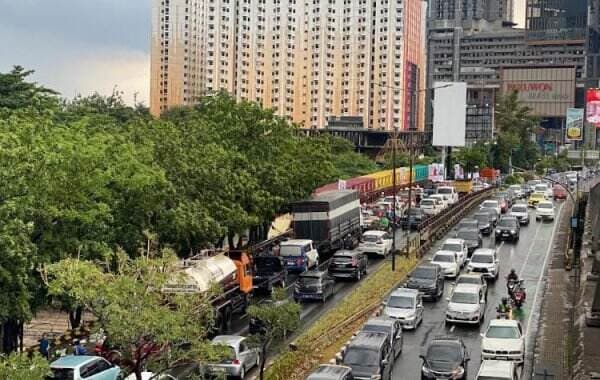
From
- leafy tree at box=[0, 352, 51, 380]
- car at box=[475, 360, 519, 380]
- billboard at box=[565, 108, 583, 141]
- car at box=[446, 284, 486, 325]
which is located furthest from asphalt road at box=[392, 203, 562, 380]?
billboard at box=[565, 108, 583, 141]

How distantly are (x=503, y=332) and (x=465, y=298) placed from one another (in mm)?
5365

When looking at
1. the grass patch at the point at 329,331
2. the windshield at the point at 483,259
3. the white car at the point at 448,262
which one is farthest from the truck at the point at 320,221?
the windshield at the point at 483,259

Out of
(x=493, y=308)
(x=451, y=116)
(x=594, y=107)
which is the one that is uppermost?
(x=594, y=107)

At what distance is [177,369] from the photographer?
2739 centimetres

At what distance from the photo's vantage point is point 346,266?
41625 mm

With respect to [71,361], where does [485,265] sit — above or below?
below

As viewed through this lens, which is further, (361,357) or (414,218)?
(414,218)

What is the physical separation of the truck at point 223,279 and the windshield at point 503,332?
838 cm

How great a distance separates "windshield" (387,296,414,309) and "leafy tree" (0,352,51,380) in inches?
740

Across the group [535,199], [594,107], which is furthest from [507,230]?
[535,199]

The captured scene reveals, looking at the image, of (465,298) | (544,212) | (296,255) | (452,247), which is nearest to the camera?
(465,298)

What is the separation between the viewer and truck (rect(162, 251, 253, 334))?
2862cm

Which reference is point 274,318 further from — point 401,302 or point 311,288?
point 311,288

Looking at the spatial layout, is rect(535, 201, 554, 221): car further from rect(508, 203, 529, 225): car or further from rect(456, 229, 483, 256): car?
rect(456, 229, 483, 256): car
